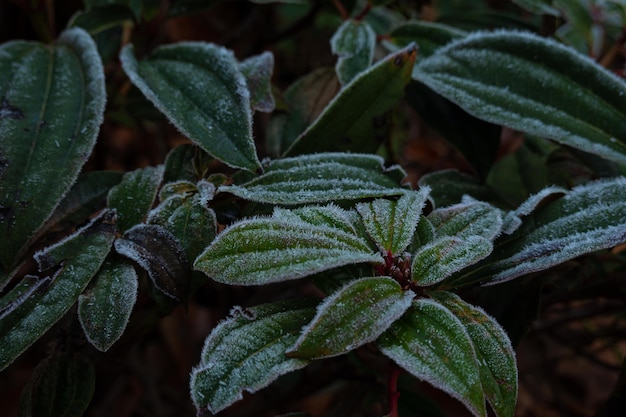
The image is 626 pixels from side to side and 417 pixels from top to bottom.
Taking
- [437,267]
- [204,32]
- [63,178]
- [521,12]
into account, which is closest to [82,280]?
[63,178]

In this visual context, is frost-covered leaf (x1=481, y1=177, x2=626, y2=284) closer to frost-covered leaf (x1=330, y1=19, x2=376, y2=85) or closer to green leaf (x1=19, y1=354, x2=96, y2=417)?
frost-covered leaf (x1=330, y1=19, x2=376, y2=85)

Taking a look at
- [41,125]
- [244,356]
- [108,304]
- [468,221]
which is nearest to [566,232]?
[468,221]

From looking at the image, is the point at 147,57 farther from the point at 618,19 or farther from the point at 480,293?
the point at 618,19

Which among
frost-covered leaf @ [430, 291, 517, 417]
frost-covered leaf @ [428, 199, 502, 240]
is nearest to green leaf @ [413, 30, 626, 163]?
frost-covered leaf @ [428, 199, 502, 240]

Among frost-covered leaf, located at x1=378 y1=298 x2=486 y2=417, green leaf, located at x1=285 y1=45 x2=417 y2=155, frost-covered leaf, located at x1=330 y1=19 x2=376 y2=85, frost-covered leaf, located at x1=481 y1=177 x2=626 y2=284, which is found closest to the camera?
frost-covered leaf, located at x1=378 y1=298 x2=486 y2=417

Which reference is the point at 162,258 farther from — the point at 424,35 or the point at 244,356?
the point at 424,35

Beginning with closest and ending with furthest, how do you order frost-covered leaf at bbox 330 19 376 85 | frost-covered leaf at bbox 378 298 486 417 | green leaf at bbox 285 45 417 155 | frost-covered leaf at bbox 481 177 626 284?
frost-covered leaf at bbox 378 298 486 417
frost-covered leaf at bbox 481 177 626 284
green leaf at bbox 285 45 417 155
frost-covered leaf at bbox 330 19 376 85
